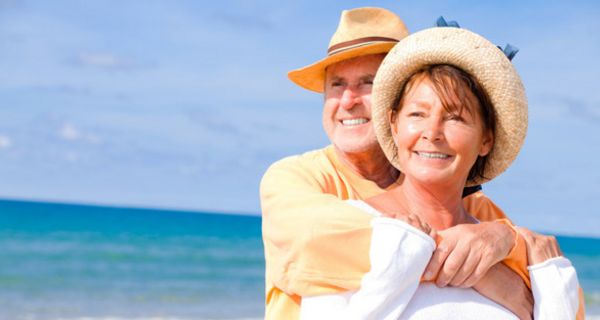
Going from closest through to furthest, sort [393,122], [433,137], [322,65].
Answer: [433,137], [393,122], [322,65]

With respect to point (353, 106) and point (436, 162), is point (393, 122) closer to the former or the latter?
point (436, 162)

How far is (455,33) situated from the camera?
9.78 ft

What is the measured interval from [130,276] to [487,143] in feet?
65.7

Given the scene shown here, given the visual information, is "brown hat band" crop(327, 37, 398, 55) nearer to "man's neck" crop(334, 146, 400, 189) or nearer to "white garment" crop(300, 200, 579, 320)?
"man's neck" crop(334, 146, 400, 189)

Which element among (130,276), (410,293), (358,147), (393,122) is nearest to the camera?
(410,293)

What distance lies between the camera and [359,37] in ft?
12.5

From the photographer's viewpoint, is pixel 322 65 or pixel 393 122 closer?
pixel 393 122

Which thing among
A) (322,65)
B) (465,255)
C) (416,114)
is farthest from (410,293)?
(322,65)

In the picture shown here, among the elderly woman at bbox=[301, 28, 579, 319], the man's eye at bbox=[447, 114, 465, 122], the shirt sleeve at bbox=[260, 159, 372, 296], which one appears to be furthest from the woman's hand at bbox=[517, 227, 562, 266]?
the shirt sleeve at bbox=[260, 159, 372, 296]

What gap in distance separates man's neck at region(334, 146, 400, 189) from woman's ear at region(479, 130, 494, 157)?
0.67 meters

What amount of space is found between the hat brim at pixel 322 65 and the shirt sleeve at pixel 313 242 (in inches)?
30.5

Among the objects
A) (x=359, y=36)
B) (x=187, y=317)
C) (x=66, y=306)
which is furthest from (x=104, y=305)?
(x=359, y=36)

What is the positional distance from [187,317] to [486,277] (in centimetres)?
1279

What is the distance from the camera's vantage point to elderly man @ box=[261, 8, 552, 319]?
281 cm
